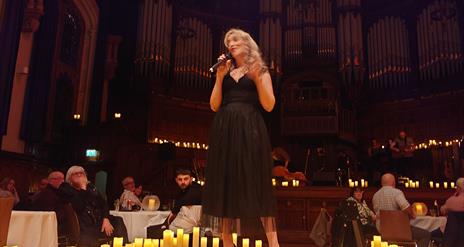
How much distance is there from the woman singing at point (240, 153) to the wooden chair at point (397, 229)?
289 cm

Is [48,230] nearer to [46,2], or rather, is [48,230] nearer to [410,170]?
[46,2]

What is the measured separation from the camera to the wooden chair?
4.89m

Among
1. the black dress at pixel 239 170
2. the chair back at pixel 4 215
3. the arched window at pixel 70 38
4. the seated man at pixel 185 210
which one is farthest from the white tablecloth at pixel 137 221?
the arched window at pixel 70 38

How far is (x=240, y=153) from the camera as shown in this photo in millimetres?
2518

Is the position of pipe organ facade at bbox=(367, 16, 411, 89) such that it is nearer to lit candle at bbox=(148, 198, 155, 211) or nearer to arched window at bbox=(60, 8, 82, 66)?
arched window at bbox=(60, 8, 82, 66)

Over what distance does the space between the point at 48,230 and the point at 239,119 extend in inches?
96.9

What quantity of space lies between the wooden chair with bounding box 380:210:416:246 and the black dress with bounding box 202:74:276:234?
294 centimetres

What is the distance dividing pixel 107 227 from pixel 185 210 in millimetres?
888

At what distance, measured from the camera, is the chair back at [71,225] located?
168 inches

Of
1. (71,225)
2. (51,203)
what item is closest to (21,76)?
(51,203)

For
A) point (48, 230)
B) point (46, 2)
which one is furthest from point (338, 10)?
point (48, 230)

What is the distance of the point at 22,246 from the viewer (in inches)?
153

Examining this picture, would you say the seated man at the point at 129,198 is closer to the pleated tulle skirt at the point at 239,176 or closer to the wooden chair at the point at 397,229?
the wooden chair at the point at 397,229

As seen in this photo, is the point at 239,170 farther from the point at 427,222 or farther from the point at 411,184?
the point at 411,184
